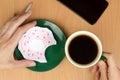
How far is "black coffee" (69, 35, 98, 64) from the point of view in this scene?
1.00 m

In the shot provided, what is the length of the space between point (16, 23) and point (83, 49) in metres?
0.19

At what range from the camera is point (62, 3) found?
1.02 metres

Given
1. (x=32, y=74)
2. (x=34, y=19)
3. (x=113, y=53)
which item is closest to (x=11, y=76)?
(x=32, y=74)

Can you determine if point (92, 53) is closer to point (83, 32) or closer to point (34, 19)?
point (83, 32)

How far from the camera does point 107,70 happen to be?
3.40 ft

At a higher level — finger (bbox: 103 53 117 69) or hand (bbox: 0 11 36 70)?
hand (bbox: 0 11 36 70)

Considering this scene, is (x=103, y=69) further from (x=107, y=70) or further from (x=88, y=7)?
(x=88, y=7)

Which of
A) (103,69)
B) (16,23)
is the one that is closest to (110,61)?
(103,69)

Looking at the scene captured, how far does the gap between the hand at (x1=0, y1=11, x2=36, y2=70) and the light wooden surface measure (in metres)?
0.03

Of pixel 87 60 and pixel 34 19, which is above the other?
pixel 34 19

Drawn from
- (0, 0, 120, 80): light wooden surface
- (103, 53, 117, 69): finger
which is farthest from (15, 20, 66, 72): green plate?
(103, 53, 117, 69): finger

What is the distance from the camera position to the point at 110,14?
103 cm

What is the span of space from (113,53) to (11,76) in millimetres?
291

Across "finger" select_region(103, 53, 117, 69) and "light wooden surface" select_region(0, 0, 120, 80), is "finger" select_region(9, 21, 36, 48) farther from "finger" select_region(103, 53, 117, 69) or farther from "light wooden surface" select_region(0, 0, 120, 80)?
"finger" select_region(103, 53, 117, 69)
